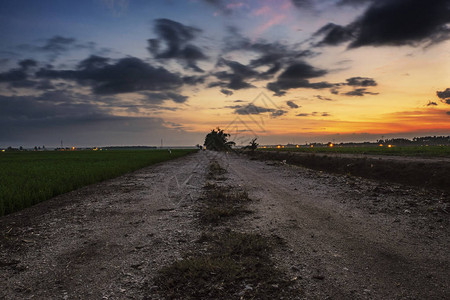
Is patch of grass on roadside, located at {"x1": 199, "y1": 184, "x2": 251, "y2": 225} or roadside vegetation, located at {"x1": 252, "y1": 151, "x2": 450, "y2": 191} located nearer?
patch of grass on roadside, located at {"x1": 199, "y1": 184, "x2": 251, "y2": 225}

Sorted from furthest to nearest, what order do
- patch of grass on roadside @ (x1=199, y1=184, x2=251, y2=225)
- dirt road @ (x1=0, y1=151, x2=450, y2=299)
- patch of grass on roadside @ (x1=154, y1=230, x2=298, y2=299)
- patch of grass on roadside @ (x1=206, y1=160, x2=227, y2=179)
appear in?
patch of grass on roadside @ (x1=206, y1=160, x2=227, y2=179) → patch of grass on roadside @ (x1=199, y1=184, x2=251, y2=225) → dirt road @ (x1=0, y1=151, x2=450, y2=299) → patch of grass on roadside @ (x1=154, y1=230, x2=298, y2=299)

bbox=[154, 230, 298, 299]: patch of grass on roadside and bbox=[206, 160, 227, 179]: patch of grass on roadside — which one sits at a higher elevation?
bbox=[154, 230, 298, 299]: patch of grass on roadside

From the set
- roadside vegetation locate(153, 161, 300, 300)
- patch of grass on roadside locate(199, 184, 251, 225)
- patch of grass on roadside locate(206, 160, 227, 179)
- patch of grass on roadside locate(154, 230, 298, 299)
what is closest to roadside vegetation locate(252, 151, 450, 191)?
patch of grass on roadside locate(199, 184, 251, 225)

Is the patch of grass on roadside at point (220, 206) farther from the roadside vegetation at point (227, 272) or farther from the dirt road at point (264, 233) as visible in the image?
the roadside vegetation at point (227, 272)

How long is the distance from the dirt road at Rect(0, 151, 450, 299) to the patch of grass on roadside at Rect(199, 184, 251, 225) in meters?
0.49

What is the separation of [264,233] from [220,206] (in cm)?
343

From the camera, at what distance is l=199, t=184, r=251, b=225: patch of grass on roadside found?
841cm

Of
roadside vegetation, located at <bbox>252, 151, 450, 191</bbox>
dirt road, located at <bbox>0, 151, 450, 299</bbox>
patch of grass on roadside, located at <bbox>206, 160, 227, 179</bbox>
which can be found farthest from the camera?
patch of grass on roadside, located at <bbox>206, 160, 227, 179</bbox>

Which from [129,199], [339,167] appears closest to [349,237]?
[129,199]

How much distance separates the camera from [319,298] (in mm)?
3865

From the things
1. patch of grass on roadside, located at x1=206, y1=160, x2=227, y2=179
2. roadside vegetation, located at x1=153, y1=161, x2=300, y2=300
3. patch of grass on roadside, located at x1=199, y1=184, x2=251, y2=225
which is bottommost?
patch of grass on roadside, located at x1=206, y1=160, x2=227, y2=179

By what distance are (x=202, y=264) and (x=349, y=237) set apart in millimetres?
4032

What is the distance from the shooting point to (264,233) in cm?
691

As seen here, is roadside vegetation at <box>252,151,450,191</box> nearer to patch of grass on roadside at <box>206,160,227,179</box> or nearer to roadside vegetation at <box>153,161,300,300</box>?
patch of grass on roadside at <box>206,160,227,179</box>
